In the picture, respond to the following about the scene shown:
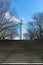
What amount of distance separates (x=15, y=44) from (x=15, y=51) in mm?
2758

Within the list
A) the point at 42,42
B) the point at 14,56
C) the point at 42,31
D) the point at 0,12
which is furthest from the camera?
the point at 42,31

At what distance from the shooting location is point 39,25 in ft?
155

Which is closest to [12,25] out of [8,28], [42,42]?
[8,28]

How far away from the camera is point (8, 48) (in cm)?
2211

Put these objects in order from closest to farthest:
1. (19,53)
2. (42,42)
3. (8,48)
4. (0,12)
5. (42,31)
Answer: (19,53)
(8,48)
(42,42)
(0,12)
(42,31)

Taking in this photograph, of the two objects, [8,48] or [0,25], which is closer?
[8,48]

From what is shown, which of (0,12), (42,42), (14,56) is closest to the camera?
(14,56)

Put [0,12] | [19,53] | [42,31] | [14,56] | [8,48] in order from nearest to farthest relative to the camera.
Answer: [14,56] → [19,53] → [8,48] → [0,12] → [42,31]

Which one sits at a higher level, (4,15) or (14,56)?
(4,15)

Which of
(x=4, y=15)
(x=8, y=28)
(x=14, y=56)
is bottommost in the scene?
(x=14, y=56)

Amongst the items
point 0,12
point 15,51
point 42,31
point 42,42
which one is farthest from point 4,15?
point 15,51

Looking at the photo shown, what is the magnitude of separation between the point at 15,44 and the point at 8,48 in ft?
5.15

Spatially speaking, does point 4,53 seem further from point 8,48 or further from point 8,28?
point 8,28

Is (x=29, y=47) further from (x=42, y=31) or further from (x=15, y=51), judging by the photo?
(x=42, y=31)
